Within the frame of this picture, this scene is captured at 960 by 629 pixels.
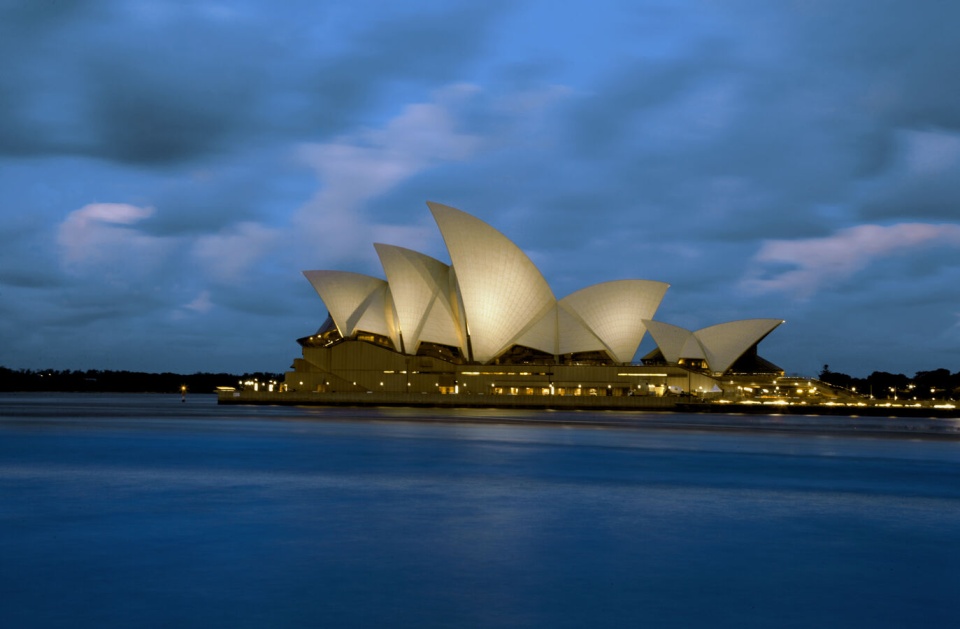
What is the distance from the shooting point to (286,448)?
2486 cm

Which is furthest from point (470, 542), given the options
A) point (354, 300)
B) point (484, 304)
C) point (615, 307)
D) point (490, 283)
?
point (615, 307)

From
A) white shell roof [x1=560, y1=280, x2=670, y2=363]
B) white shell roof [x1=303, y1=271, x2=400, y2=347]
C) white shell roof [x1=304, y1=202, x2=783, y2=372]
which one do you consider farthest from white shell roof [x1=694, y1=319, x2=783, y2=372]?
white shell roof [x1=303, y1=271, x2=400, y2=347]

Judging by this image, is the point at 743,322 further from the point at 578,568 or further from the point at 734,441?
the point at 578,568

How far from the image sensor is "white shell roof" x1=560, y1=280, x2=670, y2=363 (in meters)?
75.9

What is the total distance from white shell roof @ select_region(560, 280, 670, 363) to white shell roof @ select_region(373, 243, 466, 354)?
11.2 metres

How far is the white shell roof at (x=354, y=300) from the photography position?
74.6 meters

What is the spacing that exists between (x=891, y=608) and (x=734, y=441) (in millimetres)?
24720

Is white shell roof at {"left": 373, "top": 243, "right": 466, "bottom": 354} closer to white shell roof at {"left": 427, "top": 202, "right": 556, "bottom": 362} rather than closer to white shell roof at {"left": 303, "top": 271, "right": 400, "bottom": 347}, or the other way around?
white shell roof at {"left": 427, "top": 202, "right": 556, "bottom": 362}

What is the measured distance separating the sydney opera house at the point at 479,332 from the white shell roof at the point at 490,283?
0.08 meters

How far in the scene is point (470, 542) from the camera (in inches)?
406

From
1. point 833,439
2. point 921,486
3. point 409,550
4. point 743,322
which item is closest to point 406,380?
point 743,322

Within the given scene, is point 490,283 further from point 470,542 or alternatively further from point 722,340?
point 470,542

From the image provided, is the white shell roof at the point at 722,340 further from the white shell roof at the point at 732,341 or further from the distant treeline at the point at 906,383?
the distant treeline at the point at 906,383

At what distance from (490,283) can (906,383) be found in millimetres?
101646
